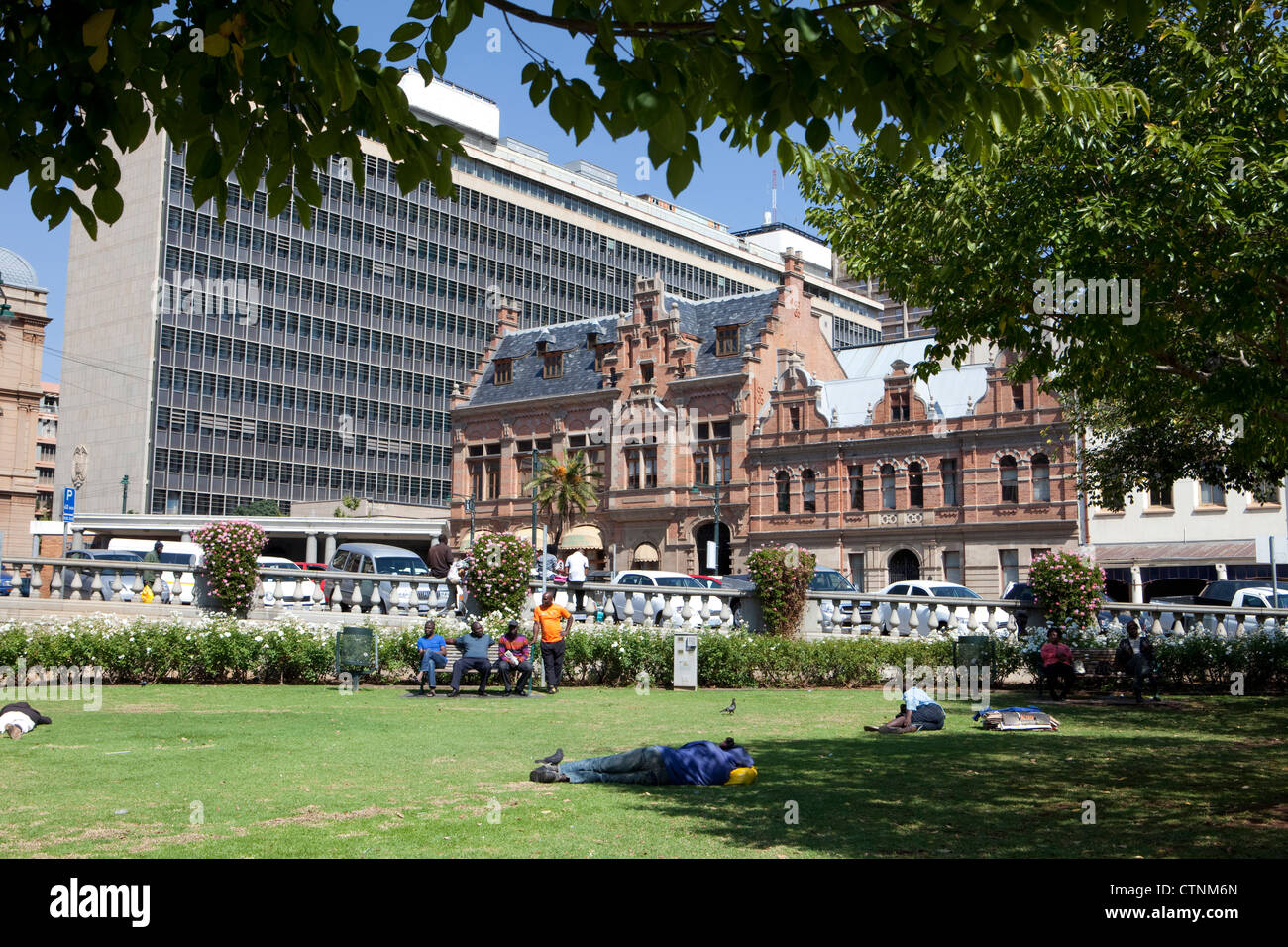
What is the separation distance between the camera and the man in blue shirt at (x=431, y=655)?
60.1ft

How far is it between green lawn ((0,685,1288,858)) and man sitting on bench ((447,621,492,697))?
1.86 meters

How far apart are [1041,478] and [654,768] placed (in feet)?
144

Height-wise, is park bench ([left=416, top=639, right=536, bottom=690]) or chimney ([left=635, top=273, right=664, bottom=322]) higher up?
chimney ([left=635, top=273, right=664, bottom=322])

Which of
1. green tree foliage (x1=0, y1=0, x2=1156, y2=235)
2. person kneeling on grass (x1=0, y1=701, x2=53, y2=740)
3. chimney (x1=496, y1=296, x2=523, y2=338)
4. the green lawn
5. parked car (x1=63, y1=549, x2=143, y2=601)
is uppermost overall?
chimney (x1=496, y1=296, x2=523, y2=338)

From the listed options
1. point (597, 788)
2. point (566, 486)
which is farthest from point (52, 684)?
point (566, 486)

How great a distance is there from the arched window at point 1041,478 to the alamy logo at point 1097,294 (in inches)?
1579

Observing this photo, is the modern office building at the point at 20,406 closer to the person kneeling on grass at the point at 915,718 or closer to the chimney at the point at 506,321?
the chimney at the point at 506,321

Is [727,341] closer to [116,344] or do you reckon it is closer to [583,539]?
[583,539]

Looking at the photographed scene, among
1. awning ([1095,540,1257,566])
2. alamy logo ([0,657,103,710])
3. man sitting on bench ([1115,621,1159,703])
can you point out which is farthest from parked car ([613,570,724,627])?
awning ([1095,540,1257,566])

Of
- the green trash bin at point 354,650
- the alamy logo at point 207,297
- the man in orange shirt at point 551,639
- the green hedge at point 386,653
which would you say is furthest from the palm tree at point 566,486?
the green trash bin at point 354,650

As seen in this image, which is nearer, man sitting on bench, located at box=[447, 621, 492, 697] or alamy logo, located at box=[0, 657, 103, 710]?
alamy logo, located at box=[0, 657, 103, 710]

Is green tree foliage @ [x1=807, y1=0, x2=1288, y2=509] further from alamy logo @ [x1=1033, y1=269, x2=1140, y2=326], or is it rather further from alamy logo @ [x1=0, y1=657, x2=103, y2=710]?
alamy logo @ [x1=0, y1=657, x2=103, y2=710]

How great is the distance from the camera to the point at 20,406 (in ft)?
176

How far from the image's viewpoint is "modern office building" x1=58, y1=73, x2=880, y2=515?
77875 millimetres
